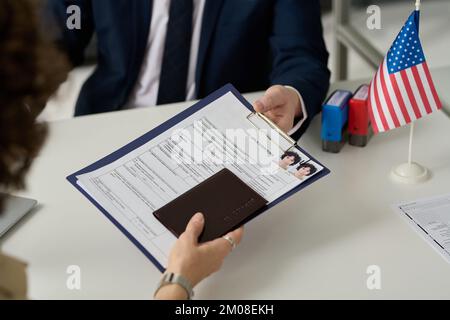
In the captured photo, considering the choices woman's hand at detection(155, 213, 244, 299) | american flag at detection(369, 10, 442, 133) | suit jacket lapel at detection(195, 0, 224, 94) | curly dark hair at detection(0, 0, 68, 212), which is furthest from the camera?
suit jacket lapel at detection(195, 0, 224, 94)

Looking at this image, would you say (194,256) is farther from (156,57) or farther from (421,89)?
(156,57)

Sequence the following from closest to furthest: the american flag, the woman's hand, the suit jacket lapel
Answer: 1. the woman's hand
2. the american flag
3. the suit jacket lapel

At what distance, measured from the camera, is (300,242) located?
1.15m

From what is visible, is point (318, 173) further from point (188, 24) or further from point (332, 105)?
point (188, 24)

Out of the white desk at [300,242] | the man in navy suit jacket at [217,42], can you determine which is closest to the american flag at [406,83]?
the white desk at [300,242]

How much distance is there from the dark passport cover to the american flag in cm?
36

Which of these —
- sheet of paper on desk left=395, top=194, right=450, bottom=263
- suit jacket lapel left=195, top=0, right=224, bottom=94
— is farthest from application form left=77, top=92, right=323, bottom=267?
suit jacket lapel left=195, top=0, right=224, bottom=94

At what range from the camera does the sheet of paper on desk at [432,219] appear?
1120 millimetres

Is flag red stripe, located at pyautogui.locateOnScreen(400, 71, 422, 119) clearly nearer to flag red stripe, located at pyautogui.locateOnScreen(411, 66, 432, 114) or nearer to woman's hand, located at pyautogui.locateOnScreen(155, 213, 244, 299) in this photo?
flag red stripe, located at pyautogui.locateOnScreen(411, 66, 432, 114)

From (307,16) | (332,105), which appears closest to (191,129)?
(332,105)

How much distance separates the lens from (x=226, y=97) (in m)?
1.27

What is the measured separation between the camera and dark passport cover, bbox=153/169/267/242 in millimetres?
1101

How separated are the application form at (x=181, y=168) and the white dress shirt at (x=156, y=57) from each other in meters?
0.42
